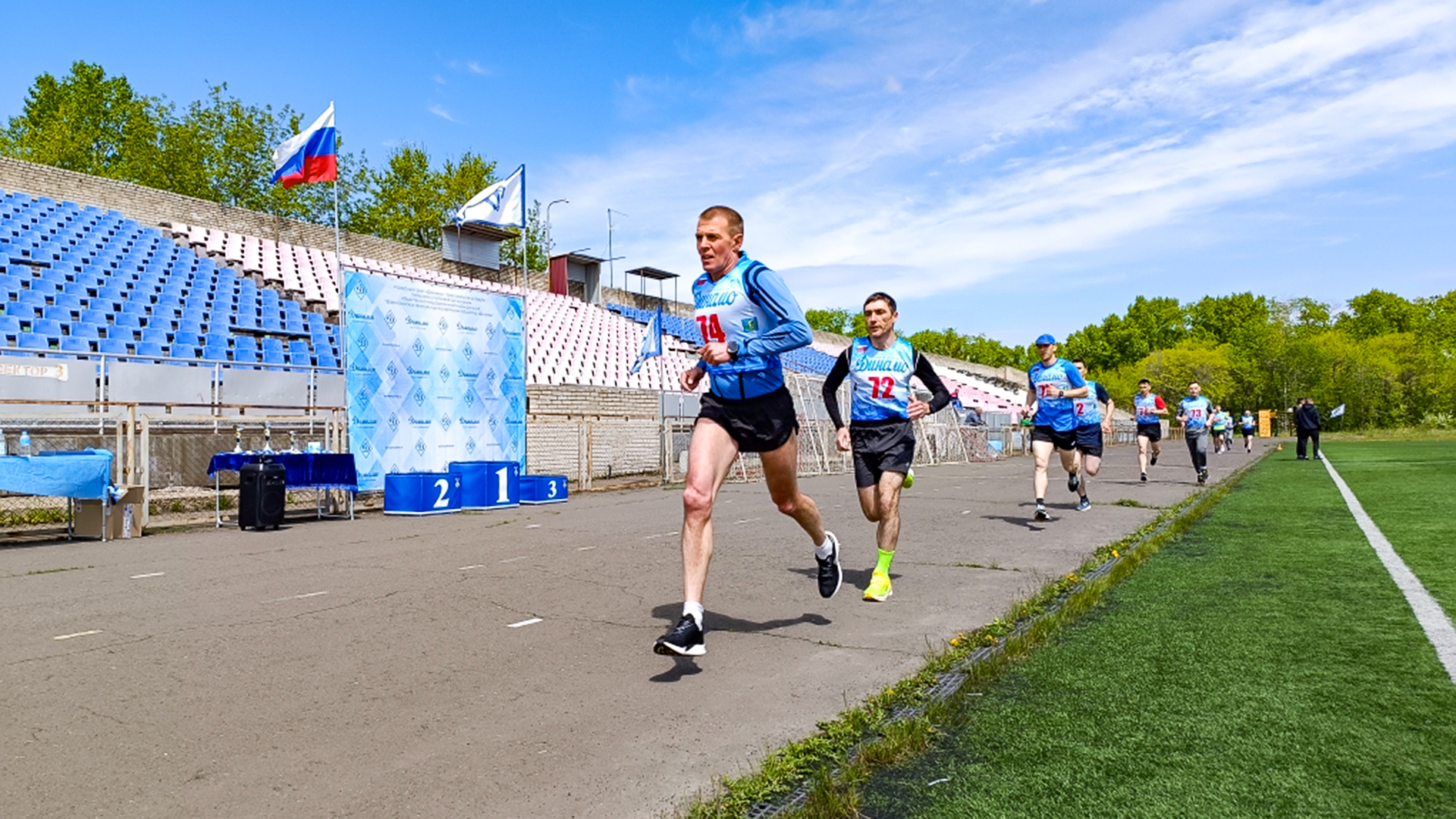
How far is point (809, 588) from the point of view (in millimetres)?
6605

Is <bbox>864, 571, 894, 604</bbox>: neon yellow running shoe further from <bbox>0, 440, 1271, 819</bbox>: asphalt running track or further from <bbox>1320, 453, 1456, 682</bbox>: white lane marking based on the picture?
<bbox>1320, 453, 1456, 682</bbox>: white lane marking

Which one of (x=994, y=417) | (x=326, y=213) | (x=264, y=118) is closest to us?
(x=994, y=417)

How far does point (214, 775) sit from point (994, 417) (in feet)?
142

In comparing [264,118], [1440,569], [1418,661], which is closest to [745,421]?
[1418,661]

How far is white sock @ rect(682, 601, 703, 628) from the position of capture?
428cm

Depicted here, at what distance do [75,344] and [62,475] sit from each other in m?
8.83

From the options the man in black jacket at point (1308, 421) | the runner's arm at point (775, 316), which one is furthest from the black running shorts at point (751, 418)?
the man in black jacket at point (1308, 421)

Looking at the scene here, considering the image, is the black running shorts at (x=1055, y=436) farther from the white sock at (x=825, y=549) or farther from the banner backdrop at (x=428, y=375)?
the banner backdrop at (x=428, y=375)

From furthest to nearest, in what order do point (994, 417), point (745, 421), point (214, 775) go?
1. point (994, 417)
2. point (745, 421)
3. point (214, 775)

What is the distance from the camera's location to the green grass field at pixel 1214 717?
2682 mm

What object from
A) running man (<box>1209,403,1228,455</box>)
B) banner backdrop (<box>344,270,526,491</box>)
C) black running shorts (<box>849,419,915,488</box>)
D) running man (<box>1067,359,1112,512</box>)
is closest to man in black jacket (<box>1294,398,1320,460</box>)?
running man (<box>1209,403,1228,455</box>)

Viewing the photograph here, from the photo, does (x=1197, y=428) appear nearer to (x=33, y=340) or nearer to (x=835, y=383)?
(x=835, y=383)

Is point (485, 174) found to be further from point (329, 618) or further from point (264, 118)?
point (329, 618)

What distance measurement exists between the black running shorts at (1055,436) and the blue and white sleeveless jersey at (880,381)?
5.29m
